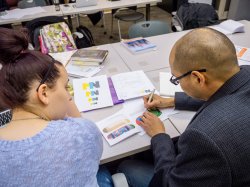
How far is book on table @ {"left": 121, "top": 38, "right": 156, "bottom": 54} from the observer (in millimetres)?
1998

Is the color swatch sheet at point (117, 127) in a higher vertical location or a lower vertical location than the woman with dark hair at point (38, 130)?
lower

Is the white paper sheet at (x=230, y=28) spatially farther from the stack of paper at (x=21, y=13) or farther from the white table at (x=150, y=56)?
the stack of paper at (x=21, y=13)

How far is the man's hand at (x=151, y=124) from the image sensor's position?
1170 mm

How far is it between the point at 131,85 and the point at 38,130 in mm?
913

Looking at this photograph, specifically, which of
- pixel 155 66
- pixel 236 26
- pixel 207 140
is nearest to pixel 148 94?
pixel 155 66

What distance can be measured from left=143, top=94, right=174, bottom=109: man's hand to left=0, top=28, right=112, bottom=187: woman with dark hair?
1.79ft

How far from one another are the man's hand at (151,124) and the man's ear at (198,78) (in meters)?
0.37

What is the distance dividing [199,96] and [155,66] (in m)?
0.86

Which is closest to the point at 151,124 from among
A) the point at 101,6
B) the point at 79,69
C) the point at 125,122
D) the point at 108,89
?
the point at 125,122

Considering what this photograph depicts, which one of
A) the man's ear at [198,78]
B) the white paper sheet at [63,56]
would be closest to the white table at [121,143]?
the man's ear at [198,78]

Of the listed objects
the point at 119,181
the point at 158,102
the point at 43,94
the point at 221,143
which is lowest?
the point at 119,181

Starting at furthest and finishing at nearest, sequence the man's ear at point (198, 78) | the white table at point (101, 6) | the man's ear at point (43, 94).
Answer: the white table at point (101, 6) < the man's ear at point (198, 78) < the man's ear at point (43, 94)

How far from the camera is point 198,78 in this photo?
0.89m

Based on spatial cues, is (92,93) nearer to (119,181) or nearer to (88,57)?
Result: (88,57)
